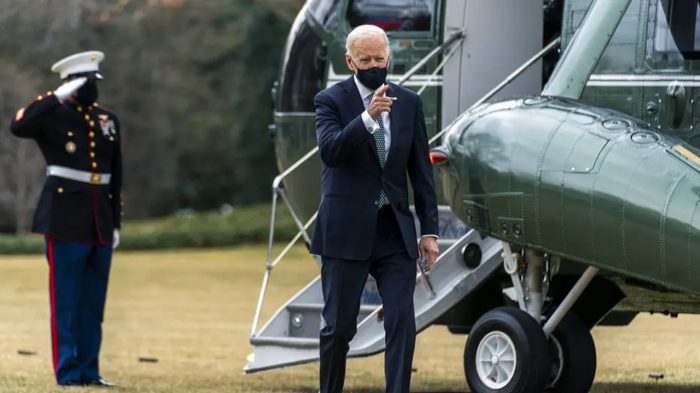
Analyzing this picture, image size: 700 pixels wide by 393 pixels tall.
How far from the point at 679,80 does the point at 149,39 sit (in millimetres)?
36070

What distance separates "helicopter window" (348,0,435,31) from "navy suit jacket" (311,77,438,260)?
128 inches

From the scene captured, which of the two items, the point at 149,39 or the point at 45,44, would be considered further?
the point at 149,39

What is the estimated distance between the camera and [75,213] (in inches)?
426

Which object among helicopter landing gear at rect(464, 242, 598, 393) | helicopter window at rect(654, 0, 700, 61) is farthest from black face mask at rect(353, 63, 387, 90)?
helicopter window at rect(654, 0, 700, 61)

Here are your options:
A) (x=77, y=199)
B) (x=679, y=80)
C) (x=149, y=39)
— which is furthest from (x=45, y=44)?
(x=679, y=80)

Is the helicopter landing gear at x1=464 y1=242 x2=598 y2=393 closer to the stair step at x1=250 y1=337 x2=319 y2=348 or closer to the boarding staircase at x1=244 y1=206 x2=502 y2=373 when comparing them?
the boarding staircase at x1=244 y1=206 x2=502 y2=373

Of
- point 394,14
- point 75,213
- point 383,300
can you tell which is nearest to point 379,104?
point 383,300

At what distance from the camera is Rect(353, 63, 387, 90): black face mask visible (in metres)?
7.50

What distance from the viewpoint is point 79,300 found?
1093 cm

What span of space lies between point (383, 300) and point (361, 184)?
21.1 inches

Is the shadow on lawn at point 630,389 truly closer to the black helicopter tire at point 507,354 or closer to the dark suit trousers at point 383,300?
the black helicopter tire at point 507,354

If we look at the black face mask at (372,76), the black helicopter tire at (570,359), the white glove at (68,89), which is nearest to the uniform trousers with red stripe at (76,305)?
the white glove at (68,89)

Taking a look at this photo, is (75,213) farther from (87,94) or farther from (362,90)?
(362,90)

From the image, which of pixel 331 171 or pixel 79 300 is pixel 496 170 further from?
pixel 79 300
